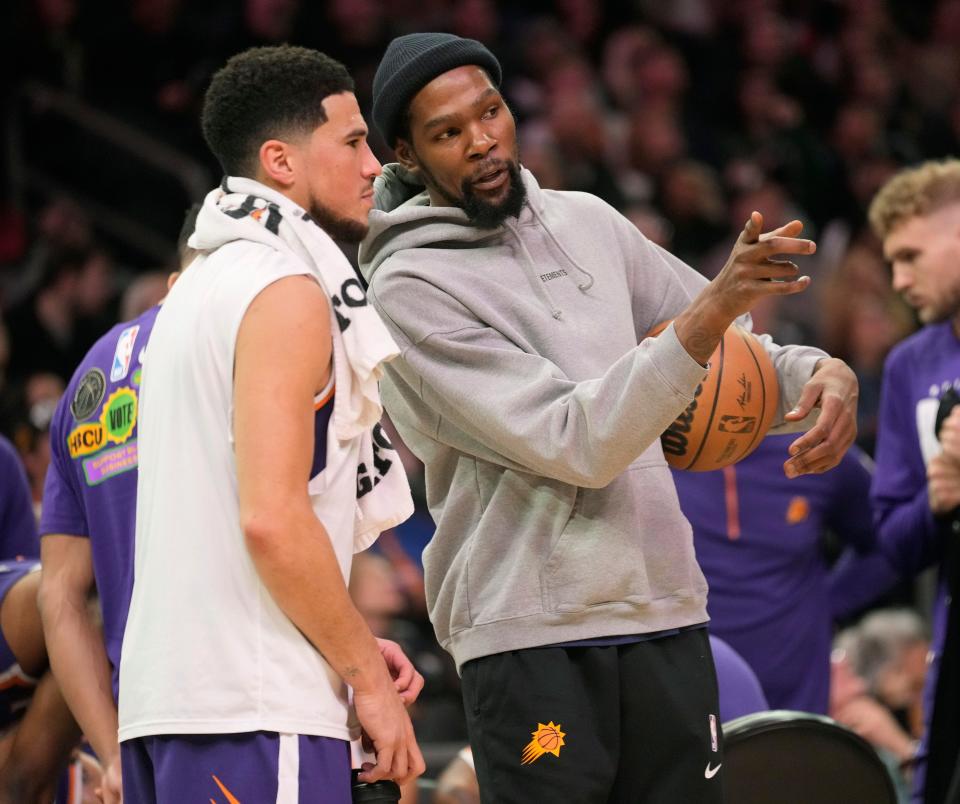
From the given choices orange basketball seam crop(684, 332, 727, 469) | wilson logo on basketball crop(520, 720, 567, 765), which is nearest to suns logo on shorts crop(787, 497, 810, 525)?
orange basketball seam crop(684, 332, 727, 469)

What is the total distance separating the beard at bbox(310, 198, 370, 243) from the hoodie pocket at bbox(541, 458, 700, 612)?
2.48ft

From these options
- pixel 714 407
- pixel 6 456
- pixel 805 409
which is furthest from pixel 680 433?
pixel 6 456

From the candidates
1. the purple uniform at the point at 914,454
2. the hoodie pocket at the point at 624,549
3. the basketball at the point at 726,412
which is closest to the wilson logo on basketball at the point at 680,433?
the basketball at the point at 726,412

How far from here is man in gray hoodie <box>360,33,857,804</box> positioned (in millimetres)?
3086

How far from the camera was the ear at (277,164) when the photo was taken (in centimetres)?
296

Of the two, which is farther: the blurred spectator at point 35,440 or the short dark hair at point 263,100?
the blurred spectator at point 35,440

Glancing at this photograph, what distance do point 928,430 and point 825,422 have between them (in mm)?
2110

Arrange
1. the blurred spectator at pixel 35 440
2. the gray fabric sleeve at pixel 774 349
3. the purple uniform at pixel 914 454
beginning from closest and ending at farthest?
the gray fabric sleeve at pixel 774 349
the purple uniform at pixel 914 454
the blurred spectator at pixel 35 440

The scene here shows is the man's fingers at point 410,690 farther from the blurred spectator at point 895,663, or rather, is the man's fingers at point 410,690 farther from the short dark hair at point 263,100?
the blurred spectator at point 895,663

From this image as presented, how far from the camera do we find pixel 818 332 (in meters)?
9.70

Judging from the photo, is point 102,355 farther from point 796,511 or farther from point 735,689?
point 796,511

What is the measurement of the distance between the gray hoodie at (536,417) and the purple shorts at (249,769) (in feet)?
2.14

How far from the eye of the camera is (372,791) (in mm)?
2729

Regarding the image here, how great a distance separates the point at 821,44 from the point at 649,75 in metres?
2.76
